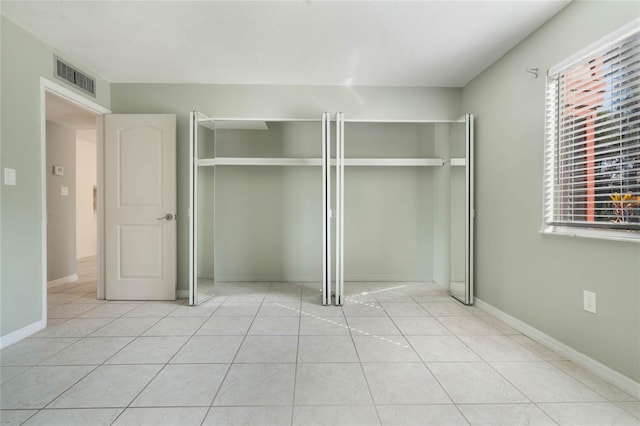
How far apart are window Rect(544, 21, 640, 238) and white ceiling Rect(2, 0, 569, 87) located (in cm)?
59

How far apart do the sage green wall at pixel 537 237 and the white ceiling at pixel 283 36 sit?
0.86 ft

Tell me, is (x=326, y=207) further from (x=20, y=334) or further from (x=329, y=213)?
(x=20, y=334)

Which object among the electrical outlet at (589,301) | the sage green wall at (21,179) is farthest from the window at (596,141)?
the sage green wall at (21,179)

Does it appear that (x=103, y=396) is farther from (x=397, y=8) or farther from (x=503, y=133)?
(x=503, y=133)

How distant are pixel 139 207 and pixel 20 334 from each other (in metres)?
1.55

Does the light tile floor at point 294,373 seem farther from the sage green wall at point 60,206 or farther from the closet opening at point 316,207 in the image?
the sage green wall at point 60,206

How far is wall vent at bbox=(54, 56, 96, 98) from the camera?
294 cm

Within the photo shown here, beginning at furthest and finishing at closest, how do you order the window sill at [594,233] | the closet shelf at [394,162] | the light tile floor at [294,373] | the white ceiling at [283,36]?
the closet shelf at [394,162], the white ceiling at [283,36], the window sill at [594,233], the light tile floor at [294,373]

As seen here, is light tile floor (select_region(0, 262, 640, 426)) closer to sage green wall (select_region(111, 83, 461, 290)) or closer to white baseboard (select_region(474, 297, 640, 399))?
white baseboard (select_region(474, 297, 640, 399))

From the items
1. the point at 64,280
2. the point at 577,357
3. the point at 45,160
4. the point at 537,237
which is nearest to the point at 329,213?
the point at 537,237

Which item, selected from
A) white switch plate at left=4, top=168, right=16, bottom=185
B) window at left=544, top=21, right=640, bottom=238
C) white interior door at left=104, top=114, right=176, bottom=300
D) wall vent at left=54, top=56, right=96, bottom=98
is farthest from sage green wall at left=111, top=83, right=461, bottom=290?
window at left=544, top=21, right=640, bottom=238

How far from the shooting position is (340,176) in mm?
3338

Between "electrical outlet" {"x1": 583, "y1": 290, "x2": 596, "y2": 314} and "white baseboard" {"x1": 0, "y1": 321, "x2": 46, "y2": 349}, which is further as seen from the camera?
"white baseboard" {"x1": 0, "y1": 321, "x2": 46, "y2": 349}

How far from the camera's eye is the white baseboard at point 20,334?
7.66 ft
